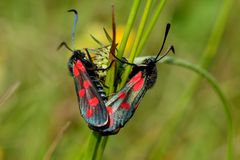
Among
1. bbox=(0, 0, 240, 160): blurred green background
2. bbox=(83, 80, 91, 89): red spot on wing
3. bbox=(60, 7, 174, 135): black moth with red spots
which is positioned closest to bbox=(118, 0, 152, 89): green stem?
bbox=(60, 7, 174, 135): black moth with red spots

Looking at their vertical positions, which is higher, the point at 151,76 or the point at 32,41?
the point at 151,76

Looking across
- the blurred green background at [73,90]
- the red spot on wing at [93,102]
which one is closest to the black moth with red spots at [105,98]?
the red spot on wing at [93,102]

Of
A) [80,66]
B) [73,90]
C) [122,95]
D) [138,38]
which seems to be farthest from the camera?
[73,90]

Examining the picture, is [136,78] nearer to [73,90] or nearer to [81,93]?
[81,93]

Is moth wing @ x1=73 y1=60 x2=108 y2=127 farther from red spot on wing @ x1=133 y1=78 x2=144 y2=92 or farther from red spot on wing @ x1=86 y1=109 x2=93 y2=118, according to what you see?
red spot on wing @ x1=133 y1=78 x2=144 y2=92

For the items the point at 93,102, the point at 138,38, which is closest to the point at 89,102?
the point at 93,102

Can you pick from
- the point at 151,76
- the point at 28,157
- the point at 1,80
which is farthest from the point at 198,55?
the point at 151,76

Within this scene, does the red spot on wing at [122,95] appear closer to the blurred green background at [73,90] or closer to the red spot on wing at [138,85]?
the red spot on wing at [138,85]

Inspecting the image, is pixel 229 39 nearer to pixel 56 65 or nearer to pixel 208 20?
pixel 208 20
